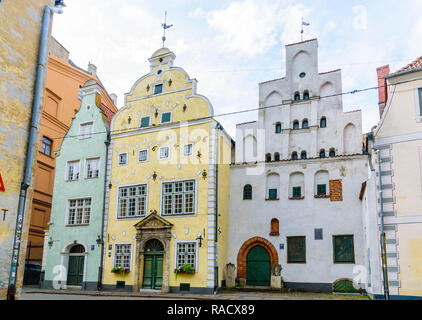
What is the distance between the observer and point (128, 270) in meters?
23.3

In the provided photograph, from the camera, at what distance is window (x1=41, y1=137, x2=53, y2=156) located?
31416 mm

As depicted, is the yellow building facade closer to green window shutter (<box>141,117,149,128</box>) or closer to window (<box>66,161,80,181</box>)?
green window shutter (<box>141,117,149,128</box>)

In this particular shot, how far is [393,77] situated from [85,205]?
61.8ft

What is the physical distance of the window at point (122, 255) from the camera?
23.7 m

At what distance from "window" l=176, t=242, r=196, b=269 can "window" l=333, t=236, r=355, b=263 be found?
24.5 ft

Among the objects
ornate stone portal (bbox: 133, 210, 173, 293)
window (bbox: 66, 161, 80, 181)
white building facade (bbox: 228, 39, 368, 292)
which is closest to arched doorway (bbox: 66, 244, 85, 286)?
ornate stone portal (bbox: 133, 210, 173, 293)

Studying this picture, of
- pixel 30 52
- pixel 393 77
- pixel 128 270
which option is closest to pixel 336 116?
pixel 393 77

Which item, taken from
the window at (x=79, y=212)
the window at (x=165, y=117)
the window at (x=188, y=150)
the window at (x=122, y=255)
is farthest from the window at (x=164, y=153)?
the window at (x=79, y=212)

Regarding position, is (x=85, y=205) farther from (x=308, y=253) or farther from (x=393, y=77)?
(x=393, y=77)

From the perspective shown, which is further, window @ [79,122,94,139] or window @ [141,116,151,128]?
window @ [79,122,94,139]

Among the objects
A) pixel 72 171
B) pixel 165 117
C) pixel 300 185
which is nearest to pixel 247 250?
pixel 300 185

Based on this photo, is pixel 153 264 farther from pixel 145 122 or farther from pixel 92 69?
pixel 92 69

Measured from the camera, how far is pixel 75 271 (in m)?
25.1
